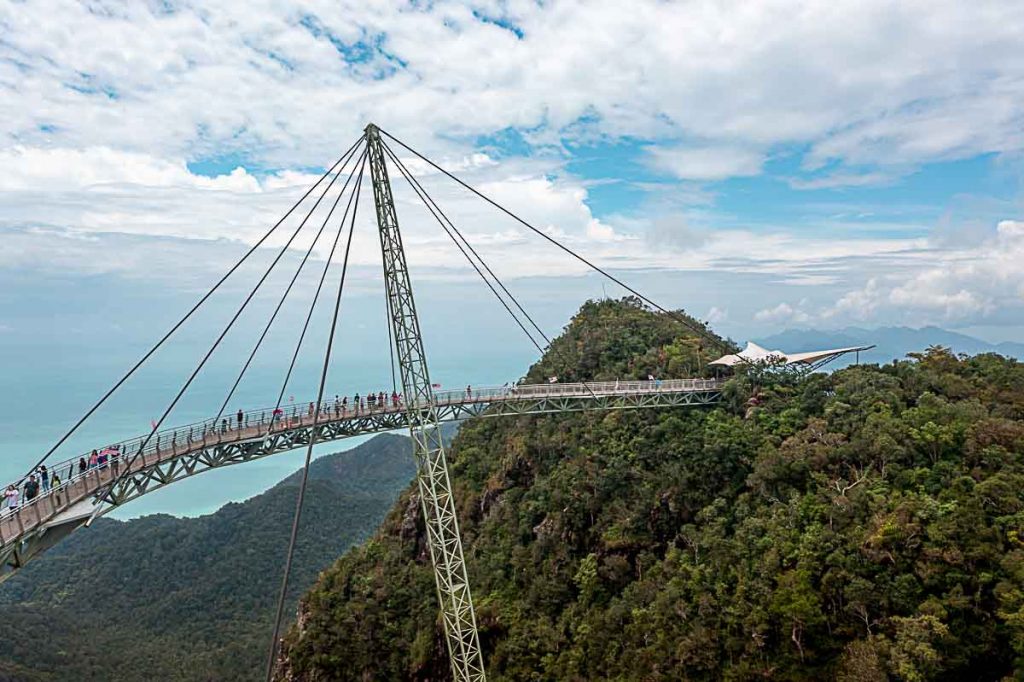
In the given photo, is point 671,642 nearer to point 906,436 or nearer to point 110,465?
point 906,436

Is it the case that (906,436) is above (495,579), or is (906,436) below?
above

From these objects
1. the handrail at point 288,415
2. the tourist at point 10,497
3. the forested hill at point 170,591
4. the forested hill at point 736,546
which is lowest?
the forested hill at point 170,591

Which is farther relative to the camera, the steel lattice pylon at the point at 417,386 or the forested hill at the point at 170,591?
the forested hill at the point at 170,591

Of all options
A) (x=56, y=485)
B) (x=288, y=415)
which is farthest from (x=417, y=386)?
(x=56, y=485)

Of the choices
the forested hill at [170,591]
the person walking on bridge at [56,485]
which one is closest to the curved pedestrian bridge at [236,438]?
the person walking on bridge at [56,485]

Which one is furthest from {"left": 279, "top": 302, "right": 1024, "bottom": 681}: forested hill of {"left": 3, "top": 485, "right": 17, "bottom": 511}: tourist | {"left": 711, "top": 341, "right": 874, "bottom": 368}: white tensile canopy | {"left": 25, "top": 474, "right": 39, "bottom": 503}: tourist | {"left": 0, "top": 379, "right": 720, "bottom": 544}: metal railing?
{"left": 3, "top": 485, "right": 17, "bottom": 511}: tourist

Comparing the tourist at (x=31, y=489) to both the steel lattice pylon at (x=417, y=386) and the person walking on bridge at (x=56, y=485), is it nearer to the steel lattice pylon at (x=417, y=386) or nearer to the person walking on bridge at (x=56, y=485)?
the person walking on bridge at (x=56, y=485)

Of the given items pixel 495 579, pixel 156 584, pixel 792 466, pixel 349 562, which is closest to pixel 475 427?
pixel 349 562
